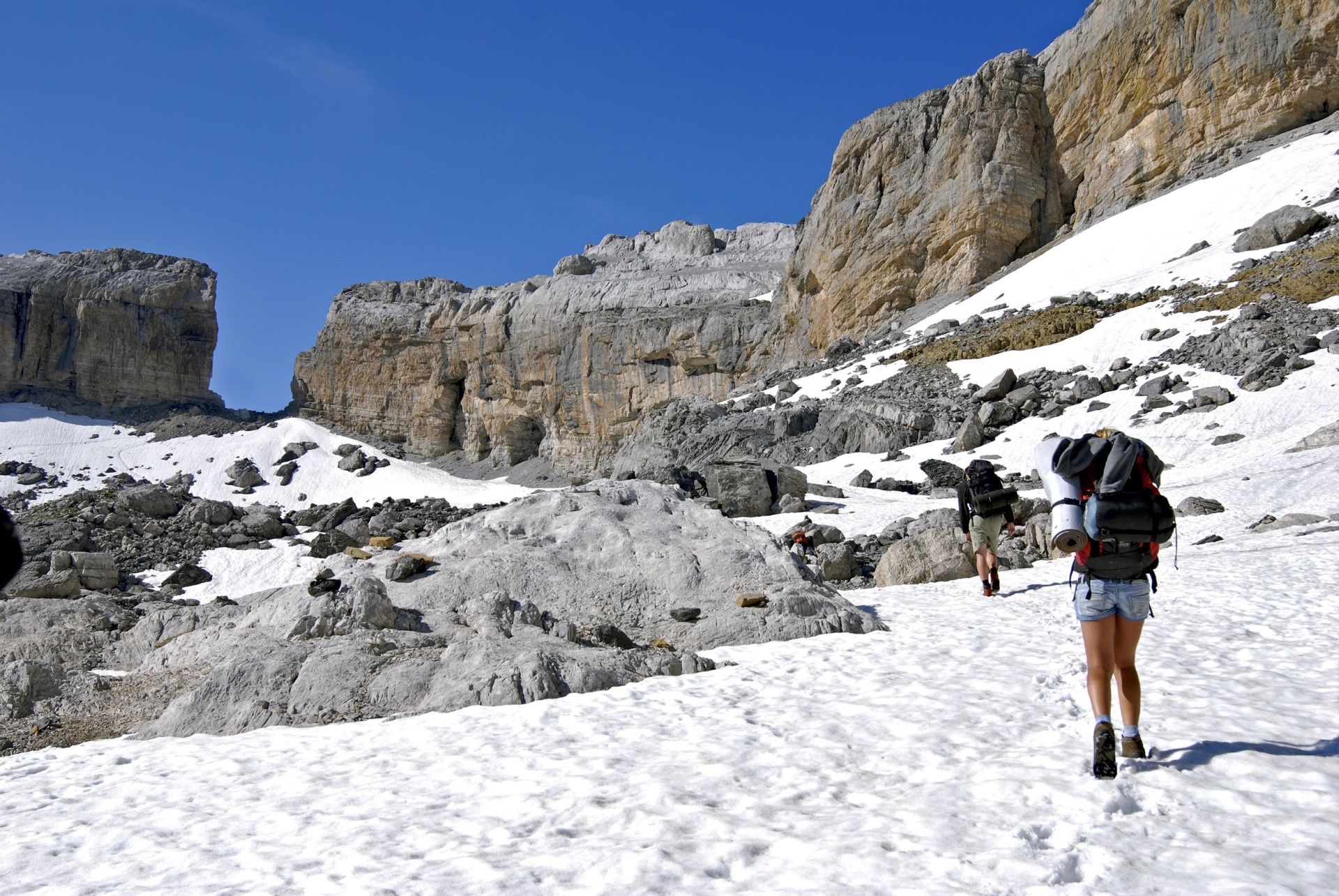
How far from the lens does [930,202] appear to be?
48188mm

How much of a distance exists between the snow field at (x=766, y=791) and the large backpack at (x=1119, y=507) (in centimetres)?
93

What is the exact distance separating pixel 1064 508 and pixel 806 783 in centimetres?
184

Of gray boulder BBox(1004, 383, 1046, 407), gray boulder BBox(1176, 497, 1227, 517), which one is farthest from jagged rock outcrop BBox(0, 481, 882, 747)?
gray boulder BBox(1004, 383, 1046, 407)

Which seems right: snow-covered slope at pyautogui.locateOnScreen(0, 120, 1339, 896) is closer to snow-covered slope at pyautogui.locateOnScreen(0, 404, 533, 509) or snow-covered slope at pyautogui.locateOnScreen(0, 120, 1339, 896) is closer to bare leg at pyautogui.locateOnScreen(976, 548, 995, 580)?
bare leg at pyautogui.locateOnScreen(976, 548, 995, 580)

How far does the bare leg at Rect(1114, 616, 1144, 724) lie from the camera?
420 centimetres

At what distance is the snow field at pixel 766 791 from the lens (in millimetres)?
3262

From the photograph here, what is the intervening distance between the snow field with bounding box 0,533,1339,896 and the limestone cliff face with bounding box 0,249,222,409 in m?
69.2

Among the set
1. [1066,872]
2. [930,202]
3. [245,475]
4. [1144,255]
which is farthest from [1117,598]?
[245,475]

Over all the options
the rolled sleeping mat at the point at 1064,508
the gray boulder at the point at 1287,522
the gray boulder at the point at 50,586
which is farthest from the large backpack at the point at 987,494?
the gray boulder at the point at 50,586

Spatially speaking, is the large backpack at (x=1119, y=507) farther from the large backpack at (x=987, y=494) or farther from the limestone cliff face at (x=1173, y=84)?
the limestone cliff face at (x=1173, y=84)

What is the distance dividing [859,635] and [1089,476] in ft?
13.4

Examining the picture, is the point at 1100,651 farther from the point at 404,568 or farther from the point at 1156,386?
the point at 1156,386

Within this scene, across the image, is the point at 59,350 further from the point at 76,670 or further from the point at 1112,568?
the point at 1112,568

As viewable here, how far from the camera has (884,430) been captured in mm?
26656
